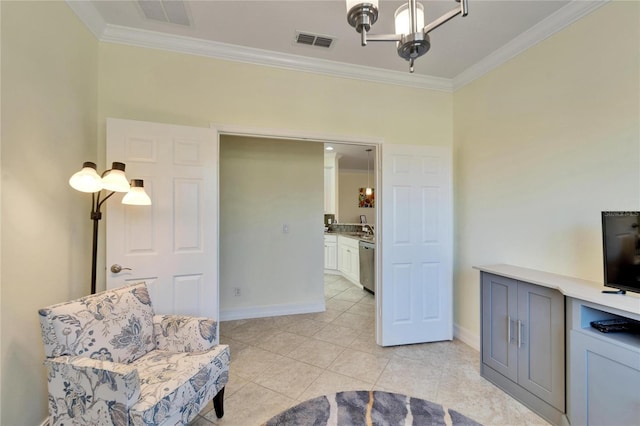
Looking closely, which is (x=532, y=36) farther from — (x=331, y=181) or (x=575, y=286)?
(x=331, y=181)

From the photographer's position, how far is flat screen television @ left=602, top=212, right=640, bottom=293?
5.13 ft

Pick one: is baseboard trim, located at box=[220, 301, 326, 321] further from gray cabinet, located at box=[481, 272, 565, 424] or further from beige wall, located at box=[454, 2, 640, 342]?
gray cabinet, located at box=[481, 272, 565, 424]

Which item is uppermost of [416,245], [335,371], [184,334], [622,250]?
[622,250]

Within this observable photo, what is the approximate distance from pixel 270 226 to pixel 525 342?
3009mm

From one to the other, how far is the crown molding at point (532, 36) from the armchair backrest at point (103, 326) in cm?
362

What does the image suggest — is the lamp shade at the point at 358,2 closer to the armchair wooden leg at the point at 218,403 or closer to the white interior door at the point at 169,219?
the white interior door at the point at 169,219

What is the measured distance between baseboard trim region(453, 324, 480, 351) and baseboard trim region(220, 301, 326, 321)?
1.76m

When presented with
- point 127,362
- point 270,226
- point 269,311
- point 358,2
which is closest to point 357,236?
point 270,226

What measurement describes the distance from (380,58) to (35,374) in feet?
11.7

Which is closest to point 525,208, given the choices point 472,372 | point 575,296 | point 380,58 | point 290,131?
point 575,296

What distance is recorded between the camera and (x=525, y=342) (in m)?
2.05

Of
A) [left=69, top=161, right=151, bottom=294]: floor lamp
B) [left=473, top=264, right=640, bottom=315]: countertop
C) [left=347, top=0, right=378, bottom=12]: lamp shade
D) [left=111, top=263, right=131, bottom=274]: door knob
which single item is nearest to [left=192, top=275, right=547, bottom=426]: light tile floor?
[left=473, top=264, right=640, bottom=315]: countertop

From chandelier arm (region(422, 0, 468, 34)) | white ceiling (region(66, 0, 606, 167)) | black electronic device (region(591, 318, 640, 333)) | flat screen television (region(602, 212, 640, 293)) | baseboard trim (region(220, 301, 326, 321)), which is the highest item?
white ceiling (region(66, 0, 606, 167))

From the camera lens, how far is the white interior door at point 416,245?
9.78 ft
